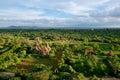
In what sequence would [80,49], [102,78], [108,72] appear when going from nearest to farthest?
[102,78] < [108,72] < [80,49]

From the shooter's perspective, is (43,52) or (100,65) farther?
(43,52)

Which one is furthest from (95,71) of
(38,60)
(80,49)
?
(80,49)

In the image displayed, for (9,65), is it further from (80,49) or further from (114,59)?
(80,49)

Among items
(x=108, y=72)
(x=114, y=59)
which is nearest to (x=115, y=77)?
(x=108, y=72)

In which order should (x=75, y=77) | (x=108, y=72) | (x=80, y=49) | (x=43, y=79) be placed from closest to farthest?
(x=43, y=79) < (x=75, y=77) < (x=108, y=72) < (x=80, y=49)

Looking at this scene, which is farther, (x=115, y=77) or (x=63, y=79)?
(x=115, y=77)

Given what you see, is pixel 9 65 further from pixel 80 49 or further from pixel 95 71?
pixel 80 49

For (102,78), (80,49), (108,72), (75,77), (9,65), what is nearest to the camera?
(75,77)

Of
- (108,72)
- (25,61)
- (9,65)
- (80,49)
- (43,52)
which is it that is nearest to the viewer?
(108,72)
